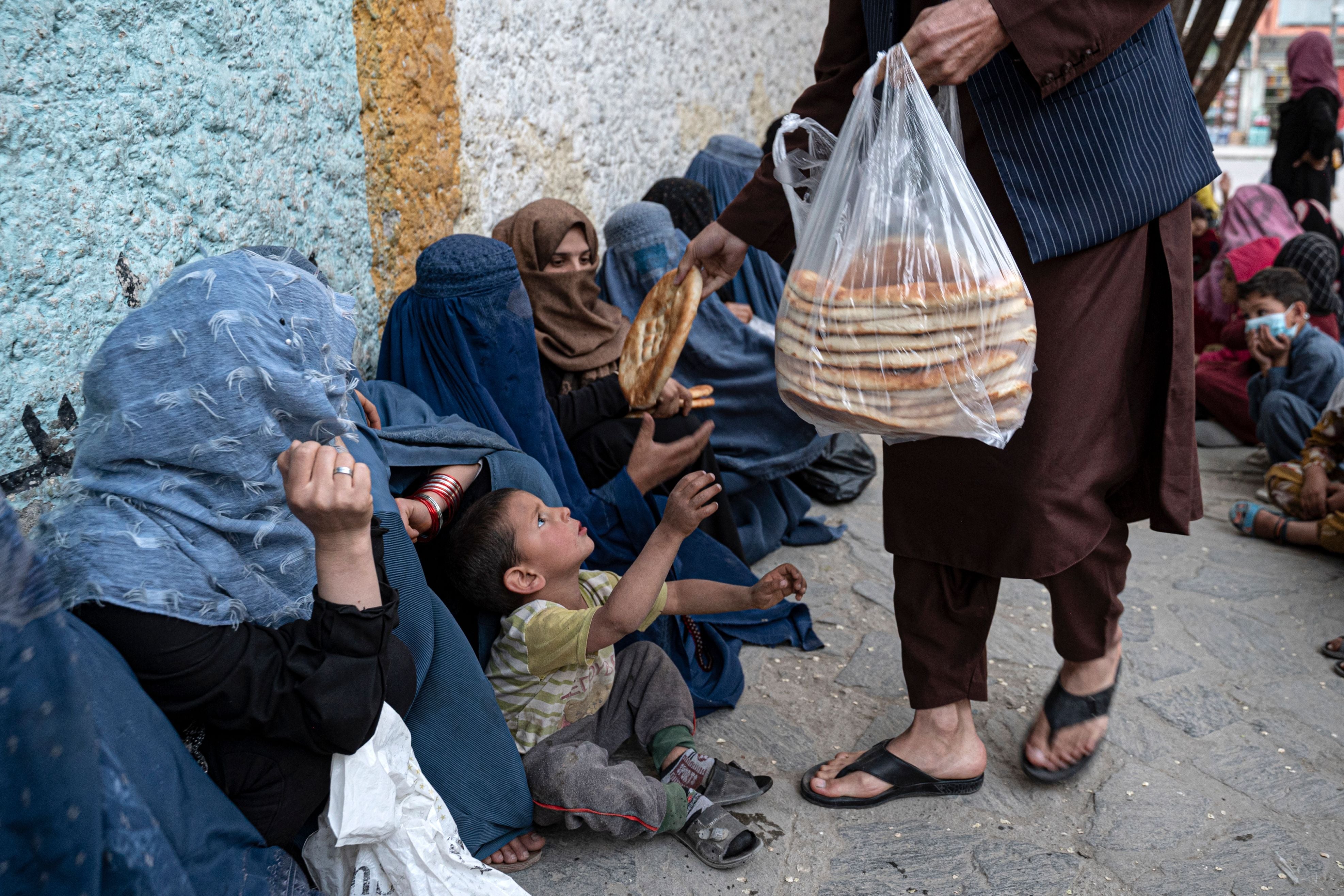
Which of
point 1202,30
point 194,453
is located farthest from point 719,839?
point 1202,30

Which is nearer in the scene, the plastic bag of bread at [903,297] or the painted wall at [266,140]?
the plastic bag of bread at [903,297]

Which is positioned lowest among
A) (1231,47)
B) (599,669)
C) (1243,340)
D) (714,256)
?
(599,669)

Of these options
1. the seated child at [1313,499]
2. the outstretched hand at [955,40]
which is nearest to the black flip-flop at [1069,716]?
the outstretched hand at [955,40]

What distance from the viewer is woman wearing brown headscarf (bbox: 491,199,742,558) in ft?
9.66

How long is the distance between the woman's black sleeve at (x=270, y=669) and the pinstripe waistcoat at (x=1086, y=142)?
1298mm

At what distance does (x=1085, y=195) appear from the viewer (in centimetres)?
175

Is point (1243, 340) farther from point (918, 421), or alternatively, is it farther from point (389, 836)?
point (389, 836)

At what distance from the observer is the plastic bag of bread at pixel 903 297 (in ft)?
5.02

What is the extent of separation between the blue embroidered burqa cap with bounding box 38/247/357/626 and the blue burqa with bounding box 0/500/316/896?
117 mm

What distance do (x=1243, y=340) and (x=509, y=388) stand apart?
4.38 metres

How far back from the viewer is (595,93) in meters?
4.36

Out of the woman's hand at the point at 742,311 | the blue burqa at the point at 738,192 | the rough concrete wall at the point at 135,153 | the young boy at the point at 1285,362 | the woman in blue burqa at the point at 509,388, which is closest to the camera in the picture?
the rough concrete wall at the point at 135,153

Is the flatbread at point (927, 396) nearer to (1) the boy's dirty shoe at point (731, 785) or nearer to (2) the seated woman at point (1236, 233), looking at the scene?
(1) the boy's dirty shoe at point (731, 785)

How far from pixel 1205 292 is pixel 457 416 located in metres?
5.23
